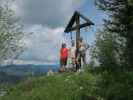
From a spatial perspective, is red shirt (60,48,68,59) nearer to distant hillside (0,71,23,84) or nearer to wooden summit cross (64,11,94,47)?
wooden summit cross (64,11,94,47)

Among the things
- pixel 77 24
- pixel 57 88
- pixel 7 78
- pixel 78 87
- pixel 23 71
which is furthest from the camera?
pixel 7 78

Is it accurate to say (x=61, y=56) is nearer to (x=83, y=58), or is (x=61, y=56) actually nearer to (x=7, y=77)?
(x=83, y=58)

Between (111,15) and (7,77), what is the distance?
1189cm

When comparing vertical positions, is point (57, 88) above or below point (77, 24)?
below

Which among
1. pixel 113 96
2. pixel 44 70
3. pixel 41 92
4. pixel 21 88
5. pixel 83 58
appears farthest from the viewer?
pixel 44 70

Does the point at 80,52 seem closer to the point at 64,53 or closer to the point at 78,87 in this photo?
the point at 64,53

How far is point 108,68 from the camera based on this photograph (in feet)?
81.7

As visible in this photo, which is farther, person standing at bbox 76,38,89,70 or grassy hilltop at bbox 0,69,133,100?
person standing at bbox 76,38,89,70

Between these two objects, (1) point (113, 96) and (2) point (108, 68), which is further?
(2) point (108, 68)

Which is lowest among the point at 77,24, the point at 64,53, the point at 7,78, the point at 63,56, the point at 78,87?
the point at 7,78

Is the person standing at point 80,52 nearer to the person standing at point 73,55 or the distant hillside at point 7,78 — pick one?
the person standing at point 73,55

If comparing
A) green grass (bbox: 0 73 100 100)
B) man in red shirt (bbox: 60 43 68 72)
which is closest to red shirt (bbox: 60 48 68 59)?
man in red shirt (bbox: 60 43 68 72)

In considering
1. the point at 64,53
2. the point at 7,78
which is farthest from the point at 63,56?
the point at 7,78

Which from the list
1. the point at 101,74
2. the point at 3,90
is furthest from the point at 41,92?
the point at 3,90
